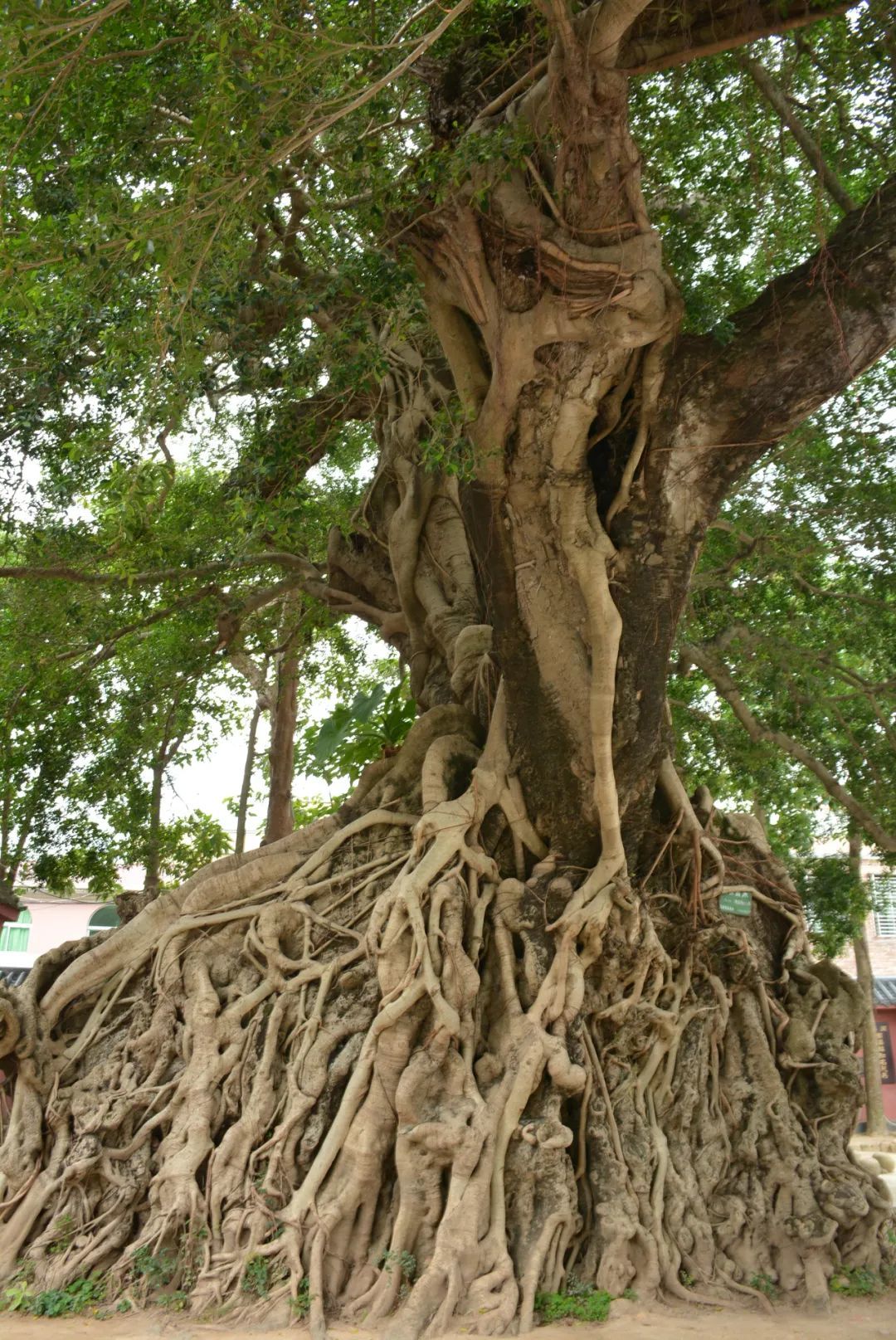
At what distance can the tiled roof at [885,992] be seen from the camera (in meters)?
19.7

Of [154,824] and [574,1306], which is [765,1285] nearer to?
[574,1306]

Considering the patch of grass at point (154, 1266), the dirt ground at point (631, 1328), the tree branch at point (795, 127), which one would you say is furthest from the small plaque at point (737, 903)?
the tree branch at point (795, 127)

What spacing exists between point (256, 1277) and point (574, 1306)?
1344mm

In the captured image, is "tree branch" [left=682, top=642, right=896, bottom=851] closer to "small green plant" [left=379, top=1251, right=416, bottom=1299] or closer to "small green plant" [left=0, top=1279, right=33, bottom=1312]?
"small green plant" [left=379, top=1251, right=416, bottom=1299]

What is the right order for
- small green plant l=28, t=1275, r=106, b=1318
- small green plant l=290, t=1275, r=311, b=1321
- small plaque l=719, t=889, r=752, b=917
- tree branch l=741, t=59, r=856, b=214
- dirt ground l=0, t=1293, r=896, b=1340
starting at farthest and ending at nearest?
small plaque l=719, t=889, r=752, b=917, tree branch l=741, t=59, r=856, b=214, small green plant l=28, t=1275, r=106, b=1318, small green plant l=290, t=1275, r=311, b=1321, dirt ground l=0, t=1293, r=896, b=1340

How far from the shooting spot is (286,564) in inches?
361

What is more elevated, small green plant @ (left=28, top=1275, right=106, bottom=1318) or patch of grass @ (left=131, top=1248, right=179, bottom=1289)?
patch of grass @ (left=131, top=1248, right=179, bottom=1289)

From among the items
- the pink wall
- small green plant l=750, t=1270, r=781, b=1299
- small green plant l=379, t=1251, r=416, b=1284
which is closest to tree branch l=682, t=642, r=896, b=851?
small green plant l=750, t=1270, r=781, b=1299

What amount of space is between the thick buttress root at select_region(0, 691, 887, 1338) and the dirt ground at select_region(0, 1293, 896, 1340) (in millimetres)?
137

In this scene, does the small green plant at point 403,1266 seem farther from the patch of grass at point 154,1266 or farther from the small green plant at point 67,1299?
the small green plant at point 67,1299

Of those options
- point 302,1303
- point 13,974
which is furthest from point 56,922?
point 302,1303

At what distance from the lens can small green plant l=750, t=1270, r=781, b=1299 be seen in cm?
554

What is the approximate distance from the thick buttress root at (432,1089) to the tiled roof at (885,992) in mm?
14277

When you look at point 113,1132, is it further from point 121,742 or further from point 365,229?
point 365,229
